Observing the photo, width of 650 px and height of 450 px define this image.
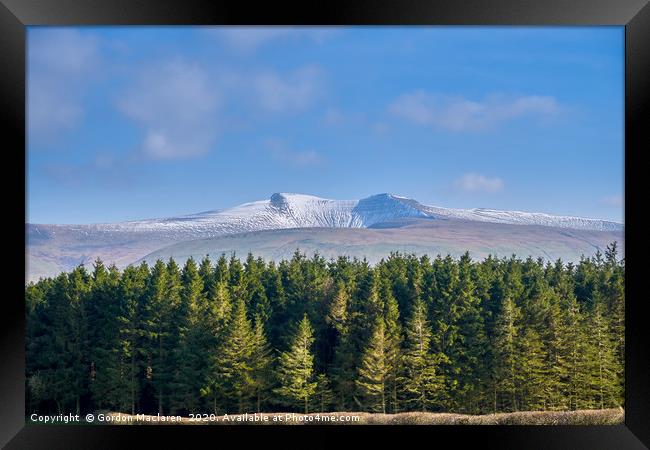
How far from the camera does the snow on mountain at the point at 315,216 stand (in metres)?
Result: 11.6

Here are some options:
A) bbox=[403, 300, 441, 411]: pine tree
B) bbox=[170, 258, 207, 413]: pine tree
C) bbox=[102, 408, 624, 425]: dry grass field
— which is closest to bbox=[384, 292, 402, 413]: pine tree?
bbox=[403, 300, 441, 411]: pine tree

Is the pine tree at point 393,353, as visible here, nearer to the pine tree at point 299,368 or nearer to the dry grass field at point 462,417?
the dry grass field at point 462,417

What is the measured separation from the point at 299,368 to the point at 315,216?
3813mm

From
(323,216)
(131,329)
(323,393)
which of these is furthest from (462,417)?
(131,329)

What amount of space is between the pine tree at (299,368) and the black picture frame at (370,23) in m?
9.08

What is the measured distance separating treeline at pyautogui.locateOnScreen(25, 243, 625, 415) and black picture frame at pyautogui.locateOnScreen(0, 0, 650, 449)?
904 cm

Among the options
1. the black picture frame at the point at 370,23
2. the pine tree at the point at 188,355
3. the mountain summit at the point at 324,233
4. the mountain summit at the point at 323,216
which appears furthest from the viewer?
the pine tree at the point at 188,355

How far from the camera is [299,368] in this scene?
13727 mm

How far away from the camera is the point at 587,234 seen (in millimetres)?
12523

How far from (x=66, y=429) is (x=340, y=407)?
9.55 meters

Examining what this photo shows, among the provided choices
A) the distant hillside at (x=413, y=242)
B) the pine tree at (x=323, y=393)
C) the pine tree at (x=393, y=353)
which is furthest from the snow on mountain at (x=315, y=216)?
the pine tree at (x=323, y=393)

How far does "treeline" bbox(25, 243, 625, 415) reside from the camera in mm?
13141

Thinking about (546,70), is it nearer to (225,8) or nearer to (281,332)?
(281,332)

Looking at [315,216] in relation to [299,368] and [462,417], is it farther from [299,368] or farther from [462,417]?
[462,417]
